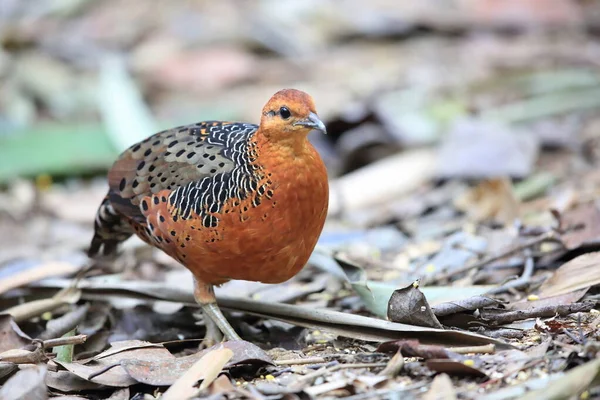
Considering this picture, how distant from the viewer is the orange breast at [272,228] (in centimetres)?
447

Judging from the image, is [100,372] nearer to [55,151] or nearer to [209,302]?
[209,302]

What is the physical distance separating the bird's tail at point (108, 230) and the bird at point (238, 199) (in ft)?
1.31

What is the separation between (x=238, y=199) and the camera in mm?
4512

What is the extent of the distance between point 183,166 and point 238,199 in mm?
530

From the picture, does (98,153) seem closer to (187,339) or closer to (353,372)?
(187,339)

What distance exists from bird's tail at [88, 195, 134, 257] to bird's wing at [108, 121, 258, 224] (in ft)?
0.76

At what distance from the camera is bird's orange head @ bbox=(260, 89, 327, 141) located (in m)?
4.39

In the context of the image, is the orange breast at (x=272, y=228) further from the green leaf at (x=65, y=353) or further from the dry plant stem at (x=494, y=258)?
the dry plant stem at (x=494, y=258)

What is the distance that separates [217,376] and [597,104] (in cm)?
610

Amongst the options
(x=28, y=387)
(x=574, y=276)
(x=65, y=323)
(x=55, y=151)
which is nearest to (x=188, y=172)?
(x=65, y=323)

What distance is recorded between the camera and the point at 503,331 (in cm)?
439

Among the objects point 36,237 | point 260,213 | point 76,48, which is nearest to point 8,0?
point 76,48

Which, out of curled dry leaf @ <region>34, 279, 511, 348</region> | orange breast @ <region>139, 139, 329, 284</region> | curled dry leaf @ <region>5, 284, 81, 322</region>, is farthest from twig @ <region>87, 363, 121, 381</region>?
curled dry leaf @ <region>5, 284, 81, 322</region>

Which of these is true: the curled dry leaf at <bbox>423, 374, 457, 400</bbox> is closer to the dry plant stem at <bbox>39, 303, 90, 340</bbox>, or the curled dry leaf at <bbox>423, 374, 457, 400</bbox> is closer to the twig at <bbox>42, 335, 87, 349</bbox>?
the twig at <bbox>42, 335, 87, 349</bbox>
